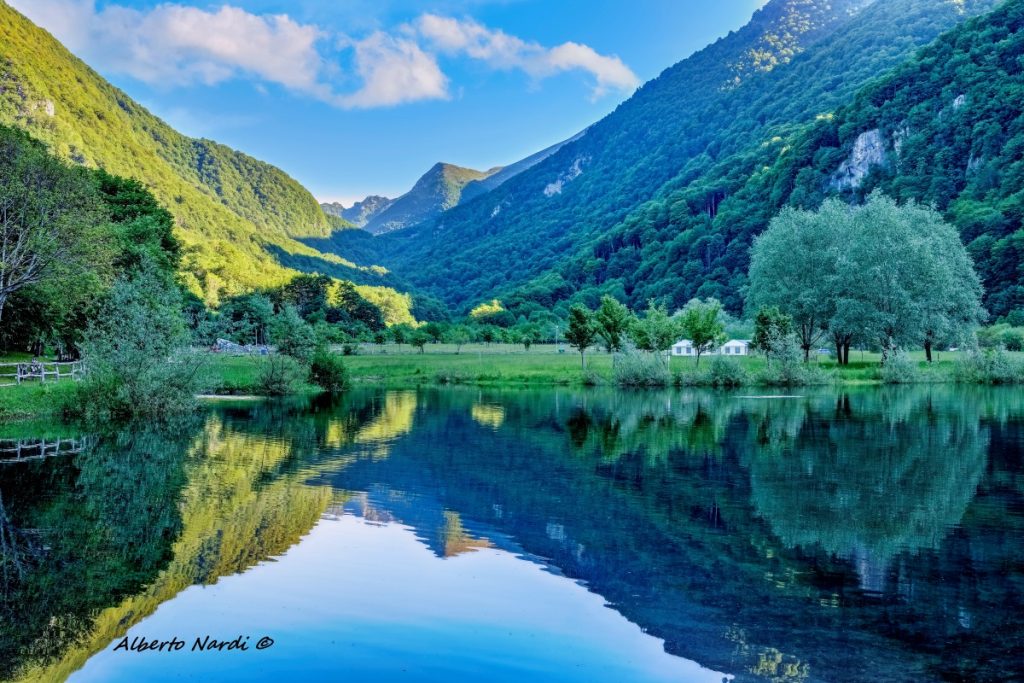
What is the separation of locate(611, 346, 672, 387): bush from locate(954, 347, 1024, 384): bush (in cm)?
2404

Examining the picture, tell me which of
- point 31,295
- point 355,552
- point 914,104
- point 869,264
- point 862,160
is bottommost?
point 355,552

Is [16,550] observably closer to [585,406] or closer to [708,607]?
[708,607]

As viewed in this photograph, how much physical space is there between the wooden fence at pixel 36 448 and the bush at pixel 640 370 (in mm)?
42819

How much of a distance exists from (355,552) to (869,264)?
66.6m

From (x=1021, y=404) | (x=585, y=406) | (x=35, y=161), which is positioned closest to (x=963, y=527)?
(x=585, y=406)

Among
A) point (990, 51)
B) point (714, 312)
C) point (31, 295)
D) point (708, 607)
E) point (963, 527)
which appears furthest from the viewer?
point (990, 51)

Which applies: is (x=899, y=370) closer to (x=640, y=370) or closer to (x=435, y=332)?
(x=640, y=370)

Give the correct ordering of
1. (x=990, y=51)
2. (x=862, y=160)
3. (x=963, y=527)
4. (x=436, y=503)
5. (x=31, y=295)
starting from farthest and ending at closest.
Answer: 1. (x=862, y=160)
2. (x=990, y=51)
3. (x=31, y=295)
4. (x=436, y=503)
5. (x=963, y=527)

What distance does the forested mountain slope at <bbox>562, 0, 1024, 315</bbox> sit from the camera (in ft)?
440

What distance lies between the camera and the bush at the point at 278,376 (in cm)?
5975

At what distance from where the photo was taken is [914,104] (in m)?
163

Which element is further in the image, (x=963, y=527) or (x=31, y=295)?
(x=31, y=295)

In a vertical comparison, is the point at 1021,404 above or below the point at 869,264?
below

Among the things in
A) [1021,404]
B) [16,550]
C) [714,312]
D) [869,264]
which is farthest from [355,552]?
[869,264]
